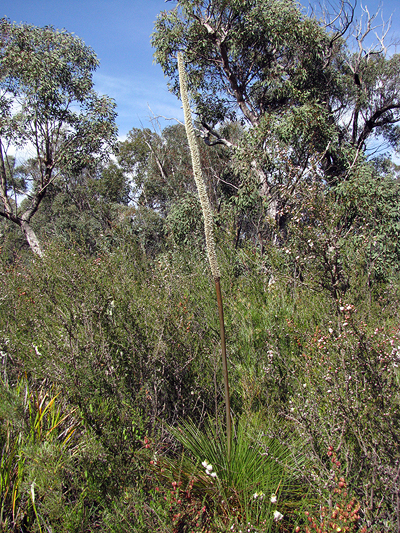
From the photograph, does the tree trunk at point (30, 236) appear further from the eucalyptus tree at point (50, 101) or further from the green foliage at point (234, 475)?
A: the green foliage at point (234, 475)

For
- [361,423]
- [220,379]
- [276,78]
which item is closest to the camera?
[361,423]

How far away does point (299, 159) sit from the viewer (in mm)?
8805

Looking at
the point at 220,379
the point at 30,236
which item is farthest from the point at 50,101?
the point at 220,379

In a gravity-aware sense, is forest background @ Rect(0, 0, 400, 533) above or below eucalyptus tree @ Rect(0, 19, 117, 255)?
below

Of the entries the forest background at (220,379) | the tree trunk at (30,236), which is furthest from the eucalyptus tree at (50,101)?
the forest background at (220,379)

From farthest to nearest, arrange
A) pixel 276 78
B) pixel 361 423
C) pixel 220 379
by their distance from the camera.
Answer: pixel 276 78 → pixel 220 379 → pixel 361 423

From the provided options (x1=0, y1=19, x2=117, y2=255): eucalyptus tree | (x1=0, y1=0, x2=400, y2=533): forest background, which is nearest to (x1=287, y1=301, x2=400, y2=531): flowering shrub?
(x1=0, y1=0, x2=400, y2=533): forest background

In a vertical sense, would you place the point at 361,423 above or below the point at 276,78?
below

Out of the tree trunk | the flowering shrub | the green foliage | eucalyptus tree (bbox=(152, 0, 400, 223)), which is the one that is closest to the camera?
the flowering shrub

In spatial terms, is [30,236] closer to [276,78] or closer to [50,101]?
[50,101]

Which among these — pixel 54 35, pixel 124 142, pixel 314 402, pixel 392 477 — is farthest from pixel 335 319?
pixel 124 142

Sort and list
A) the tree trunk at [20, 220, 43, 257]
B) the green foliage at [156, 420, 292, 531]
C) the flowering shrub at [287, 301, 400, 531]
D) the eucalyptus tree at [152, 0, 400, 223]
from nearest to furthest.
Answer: the flowering shrub at [287, 301, 400, 531]
the green foliage at [156, 420, 292, 531]
the eucalyptus tree at [152, 0, 400, 223]
the tree trunk at [20, 220, 43, 257]

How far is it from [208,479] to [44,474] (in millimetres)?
856

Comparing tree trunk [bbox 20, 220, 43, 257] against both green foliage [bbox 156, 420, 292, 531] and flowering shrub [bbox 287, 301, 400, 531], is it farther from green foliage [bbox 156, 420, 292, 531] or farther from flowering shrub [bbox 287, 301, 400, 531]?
flowering shrub [bbox 287, 301, 400, 531]
